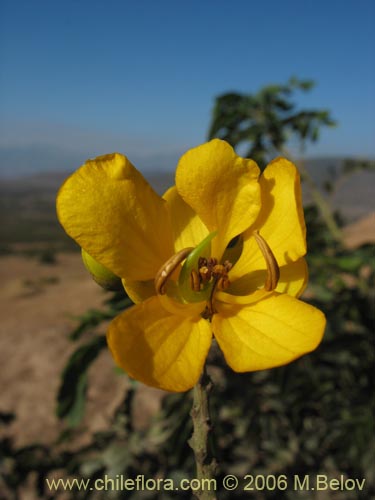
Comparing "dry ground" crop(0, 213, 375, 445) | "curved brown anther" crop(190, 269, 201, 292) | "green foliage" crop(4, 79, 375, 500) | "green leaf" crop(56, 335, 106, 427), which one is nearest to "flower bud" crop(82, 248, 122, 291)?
"curved brown anther" crop(190, 269, 201, 292)

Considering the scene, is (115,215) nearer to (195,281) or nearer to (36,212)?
(195,281)

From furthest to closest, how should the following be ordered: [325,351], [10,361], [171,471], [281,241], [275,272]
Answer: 1. [10,361]
2. [325,351]
3. [171,471]
4. [281,241]
5. [275,272]

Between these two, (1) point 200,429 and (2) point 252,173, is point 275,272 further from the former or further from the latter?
(1) point 200,429

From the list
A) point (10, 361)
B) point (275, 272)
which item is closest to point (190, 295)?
point (275, 272)

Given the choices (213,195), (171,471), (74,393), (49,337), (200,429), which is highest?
(213,195)

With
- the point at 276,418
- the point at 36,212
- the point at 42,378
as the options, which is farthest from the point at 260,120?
the point at 36,212

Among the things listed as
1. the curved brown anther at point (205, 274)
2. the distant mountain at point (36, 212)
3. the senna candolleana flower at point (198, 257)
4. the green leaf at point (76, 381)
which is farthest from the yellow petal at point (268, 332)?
the distant mountain at point (36, 212)

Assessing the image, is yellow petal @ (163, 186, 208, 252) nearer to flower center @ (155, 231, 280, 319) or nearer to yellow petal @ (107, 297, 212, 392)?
flower center @ (155, 231, 280, 319)
